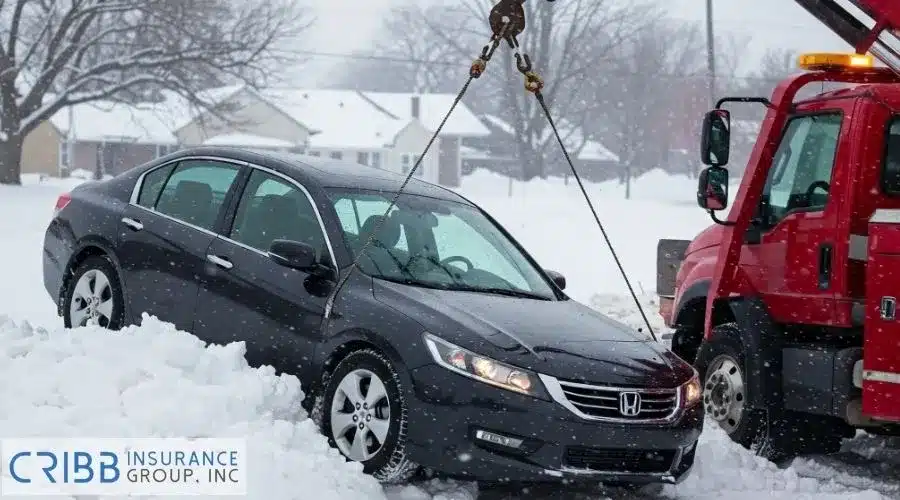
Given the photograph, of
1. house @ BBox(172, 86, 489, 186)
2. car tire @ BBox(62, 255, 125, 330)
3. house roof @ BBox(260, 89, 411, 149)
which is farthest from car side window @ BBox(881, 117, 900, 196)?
house roof @ BBox(260, 89, 411, 149)

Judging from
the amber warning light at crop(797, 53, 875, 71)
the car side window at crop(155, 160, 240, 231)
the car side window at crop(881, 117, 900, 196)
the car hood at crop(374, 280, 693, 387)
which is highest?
the amber warning light at crop(797, 53, 875, 71)

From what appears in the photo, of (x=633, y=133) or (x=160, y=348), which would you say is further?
(x=633, y=133)

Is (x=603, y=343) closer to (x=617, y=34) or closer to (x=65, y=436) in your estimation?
(x=65, y=436)

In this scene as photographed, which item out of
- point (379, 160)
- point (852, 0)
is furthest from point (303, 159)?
point (379, 160)

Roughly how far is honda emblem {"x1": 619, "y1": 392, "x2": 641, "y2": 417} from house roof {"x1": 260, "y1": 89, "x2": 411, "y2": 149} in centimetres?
6598

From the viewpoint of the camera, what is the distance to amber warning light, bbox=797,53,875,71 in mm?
8234

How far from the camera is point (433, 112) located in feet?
266

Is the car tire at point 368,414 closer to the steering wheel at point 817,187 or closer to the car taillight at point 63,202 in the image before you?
the steering wheel at point 817,187

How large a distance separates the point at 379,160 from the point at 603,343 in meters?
Answer: 68.0

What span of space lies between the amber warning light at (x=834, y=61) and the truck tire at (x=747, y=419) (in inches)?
70.8

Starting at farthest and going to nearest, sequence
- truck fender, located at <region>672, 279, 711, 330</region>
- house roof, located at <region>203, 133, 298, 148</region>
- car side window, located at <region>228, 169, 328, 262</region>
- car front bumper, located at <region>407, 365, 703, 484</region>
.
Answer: house roof, located at <region>203, 133, 298, 148</region>
truck fender, located at <region>672, 279, 711, 330</region>
car side window, located at <region>228, 169, 328, 262</region>
car front bumper, located at <region>407, 365, 703, 484</region>

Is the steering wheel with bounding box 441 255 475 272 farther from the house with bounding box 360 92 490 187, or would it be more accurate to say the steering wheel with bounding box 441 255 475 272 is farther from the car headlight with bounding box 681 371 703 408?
the house with bounding box 360 92 490 187

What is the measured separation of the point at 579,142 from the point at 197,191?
87.3m

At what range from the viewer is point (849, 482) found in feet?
24.6
